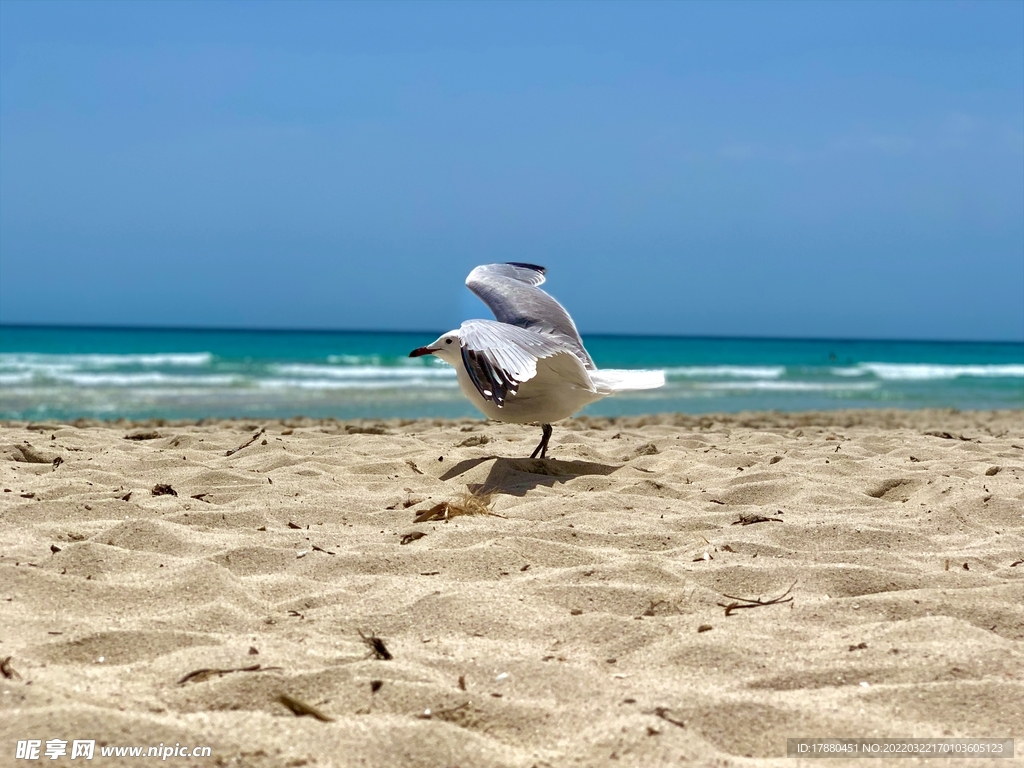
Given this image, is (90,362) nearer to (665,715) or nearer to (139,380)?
(139,380)

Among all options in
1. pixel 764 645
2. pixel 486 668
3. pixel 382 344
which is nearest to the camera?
pixel 486 668

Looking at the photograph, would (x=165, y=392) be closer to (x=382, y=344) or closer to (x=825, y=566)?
(x=825, y=566)

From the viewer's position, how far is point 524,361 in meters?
3.91

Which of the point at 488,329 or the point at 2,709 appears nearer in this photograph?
the point at 2,709

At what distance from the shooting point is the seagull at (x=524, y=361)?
12.8 feet

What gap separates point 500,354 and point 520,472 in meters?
0.74

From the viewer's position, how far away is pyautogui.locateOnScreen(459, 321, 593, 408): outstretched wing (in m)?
3.80

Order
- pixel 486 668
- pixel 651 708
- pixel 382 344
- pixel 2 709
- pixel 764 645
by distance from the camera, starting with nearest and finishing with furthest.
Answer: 1. pixel 2 709
2. pixel 651 708
3. pixel 486 668
4. pixel 764 645
5. pixel 382 344

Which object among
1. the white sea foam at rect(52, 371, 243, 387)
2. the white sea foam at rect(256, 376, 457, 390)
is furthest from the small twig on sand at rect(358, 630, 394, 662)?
the white sea foam at rect(52, 371, 243, 387)

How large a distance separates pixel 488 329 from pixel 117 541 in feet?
5.94

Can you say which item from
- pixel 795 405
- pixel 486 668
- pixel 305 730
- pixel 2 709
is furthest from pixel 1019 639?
pixel 795 405

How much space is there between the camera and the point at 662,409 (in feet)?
42.3

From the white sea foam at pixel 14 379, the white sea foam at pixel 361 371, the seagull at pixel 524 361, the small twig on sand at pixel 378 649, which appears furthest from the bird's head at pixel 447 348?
the white sea foam at pixel 361 371

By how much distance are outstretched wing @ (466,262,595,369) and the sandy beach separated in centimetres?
93
